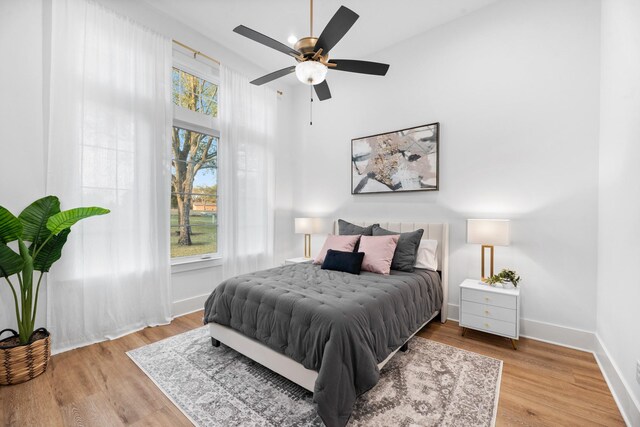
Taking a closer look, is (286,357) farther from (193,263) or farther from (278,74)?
(278,74)

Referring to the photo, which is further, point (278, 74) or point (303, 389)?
point (278, 74)

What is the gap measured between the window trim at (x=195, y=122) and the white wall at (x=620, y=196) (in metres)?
3.84

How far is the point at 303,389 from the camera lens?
1.93 metres

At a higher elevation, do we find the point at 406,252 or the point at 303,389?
the point at 406,252

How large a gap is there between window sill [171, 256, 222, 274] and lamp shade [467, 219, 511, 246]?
311 centimetres

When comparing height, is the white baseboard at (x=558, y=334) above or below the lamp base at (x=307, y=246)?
below

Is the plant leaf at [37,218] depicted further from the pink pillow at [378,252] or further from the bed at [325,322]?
the pink pillow at [378,252]

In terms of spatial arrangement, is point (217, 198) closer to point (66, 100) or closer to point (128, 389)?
point (66, 100)

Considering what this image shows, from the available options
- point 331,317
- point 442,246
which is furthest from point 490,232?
point 331,317

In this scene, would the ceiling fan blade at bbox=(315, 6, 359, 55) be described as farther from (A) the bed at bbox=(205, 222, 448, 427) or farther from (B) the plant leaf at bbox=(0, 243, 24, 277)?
(B) the plant leaf at bbox=(0, 243, 24, 277)

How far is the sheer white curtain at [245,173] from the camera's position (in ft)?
12.1

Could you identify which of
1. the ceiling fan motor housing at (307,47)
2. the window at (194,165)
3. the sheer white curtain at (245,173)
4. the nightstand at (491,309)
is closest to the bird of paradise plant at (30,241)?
the window at (194,165)

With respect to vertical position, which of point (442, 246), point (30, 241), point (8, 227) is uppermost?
point (8, 227)

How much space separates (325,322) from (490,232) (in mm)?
1937
